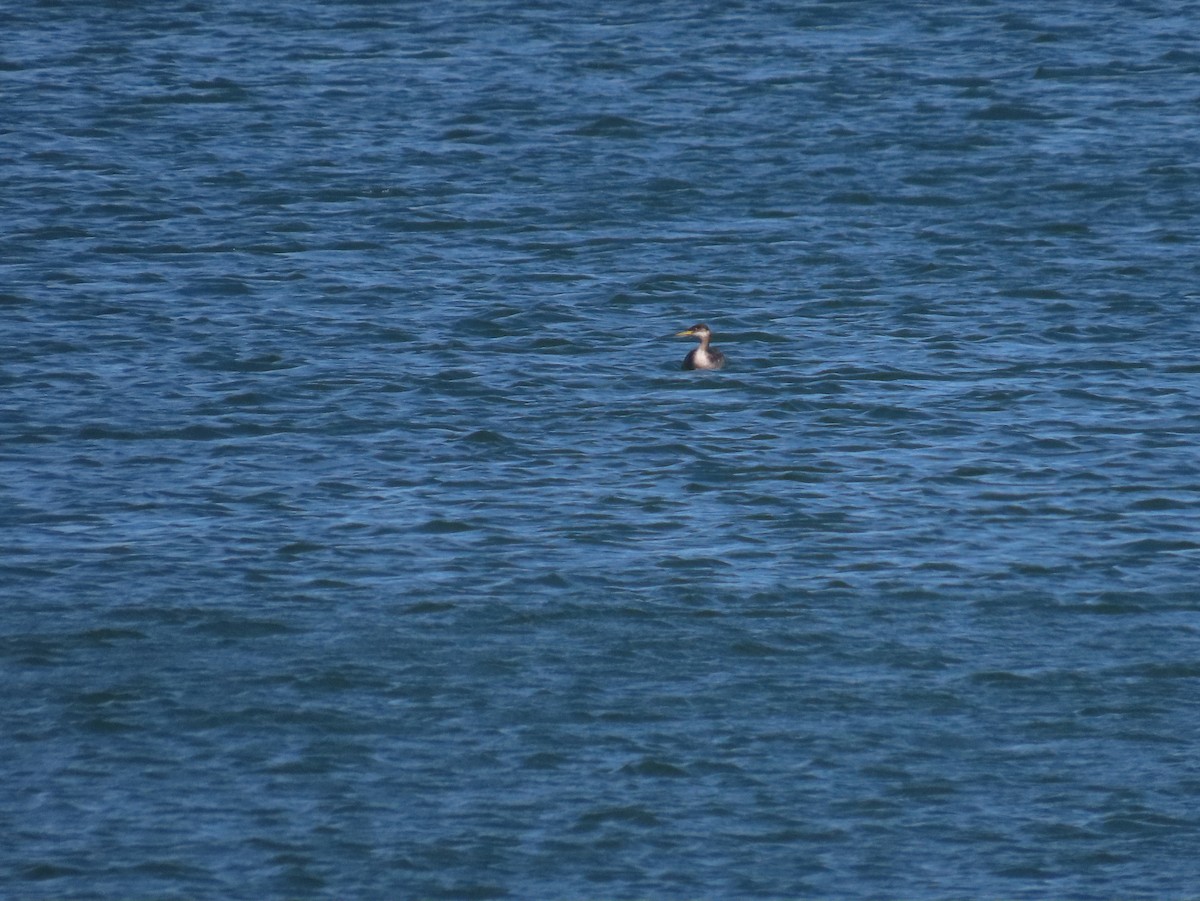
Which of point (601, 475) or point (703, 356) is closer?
point (601, 475)

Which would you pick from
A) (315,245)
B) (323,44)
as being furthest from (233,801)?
(323,44)

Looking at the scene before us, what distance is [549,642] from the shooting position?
56.2 ft

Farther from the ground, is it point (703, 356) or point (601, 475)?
point (703, 356)

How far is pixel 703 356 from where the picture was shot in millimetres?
24234

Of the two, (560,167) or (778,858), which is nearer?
(778,858)

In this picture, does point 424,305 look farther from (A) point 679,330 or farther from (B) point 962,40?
(B) point 962,40

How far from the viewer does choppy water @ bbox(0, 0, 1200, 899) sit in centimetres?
1447

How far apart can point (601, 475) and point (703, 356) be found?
3532mm

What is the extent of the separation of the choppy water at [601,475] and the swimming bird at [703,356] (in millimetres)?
188

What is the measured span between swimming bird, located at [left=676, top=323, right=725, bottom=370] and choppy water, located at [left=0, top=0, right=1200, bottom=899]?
0.62 ft

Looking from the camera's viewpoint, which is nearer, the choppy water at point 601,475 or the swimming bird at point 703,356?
the choppy water at point 601,475

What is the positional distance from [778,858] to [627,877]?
107cm

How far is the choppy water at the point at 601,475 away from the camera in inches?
570

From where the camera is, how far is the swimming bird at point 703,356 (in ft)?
79.5
